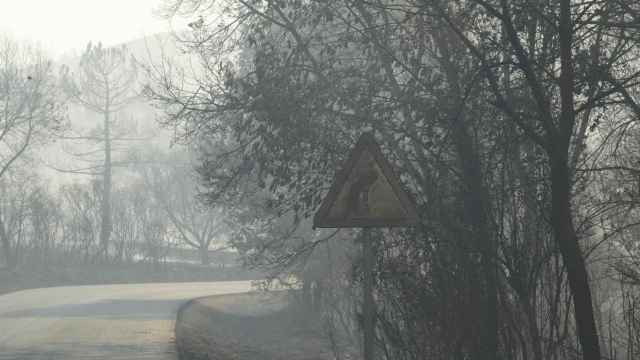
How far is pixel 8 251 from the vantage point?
41375 millimetres

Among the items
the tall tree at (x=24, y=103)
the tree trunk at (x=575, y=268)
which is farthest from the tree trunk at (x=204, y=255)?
the tree trunk at (x=575, y=268)

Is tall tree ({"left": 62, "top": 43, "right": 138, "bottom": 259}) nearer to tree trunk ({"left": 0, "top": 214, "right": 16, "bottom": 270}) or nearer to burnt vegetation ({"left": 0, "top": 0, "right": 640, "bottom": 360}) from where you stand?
tree trunk ({"left": 0, "top": 214, "right": 16, "bottom": 270})

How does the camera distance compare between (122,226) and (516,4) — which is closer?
(516,4)

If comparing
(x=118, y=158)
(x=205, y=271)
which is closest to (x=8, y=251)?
(x=205, y=271)

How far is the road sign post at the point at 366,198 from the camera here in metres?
7.80

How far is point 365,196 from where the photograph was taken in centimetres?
782

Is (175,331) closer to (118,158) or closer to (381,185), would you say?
(381,185)

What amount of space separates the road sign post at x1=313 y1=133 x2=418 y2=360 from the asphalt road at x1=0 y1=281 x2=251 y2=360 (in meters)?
7.42

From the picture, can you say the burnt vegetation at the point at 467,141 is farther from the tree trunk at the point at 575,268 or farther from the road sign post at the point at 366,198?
the road sign post at the point at 366,198

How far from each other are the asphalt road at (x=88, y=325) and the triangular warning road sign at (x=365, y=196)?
294 inches

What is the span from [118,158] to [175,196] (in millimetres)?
5251

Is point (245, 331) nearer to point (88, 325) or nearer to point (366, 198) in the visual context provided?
point (88, 325)

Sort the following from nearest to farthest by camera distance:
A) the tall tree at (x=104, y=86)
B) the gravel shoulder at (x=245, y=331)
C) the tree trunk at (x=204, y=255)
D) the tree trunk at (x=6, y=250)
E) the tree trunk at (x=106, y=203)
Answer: the gravel shoulder at (x=245, y=331), the tree trunk at (x=6, y=250), the tree trunk at (x=106, y=203), the tall tree at (x=104, y=86), the tree trunk at (x=204, y=255)

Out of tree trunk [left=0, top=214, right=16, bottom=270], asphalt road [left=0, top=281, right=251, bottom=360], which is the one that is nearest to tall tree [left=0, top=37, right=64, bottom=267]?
tree trunk [left=0, top=214, right=16, bottom=270]
